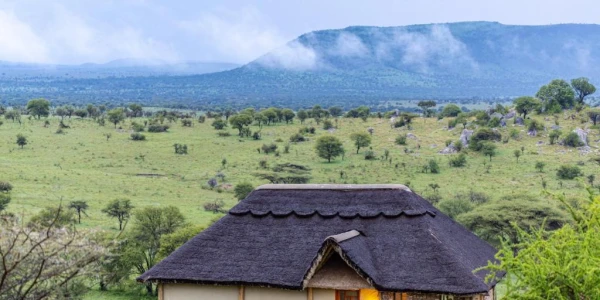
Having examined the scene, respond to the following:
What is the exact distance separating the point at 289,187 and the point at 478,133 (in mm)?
50883

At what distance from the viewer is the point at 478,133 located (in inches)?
2491

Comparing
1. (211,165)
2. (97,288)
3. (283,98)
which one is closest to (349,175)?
(211,165)

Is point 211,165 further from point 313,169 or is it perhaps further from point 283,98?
point 283,98

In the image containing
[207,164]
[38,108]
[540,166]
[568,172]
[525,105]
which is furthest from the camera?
[38,108]

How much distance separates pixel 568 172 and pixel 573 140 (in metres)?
10.2

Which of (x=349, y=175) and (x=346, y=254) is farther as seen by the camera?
(x=349, y=175)

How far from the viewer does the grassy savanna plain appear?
4803 centimetres

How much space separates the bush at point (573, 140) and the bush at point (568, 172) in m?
9.25

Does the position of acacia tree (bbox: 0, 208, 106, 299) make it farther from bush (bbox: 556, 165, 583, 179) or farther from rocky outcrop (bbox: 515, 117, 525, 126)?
rocky outcrop (bbox: 515, 117, 525, 126)

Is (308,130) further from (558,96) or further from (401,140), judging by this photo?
(558,96)

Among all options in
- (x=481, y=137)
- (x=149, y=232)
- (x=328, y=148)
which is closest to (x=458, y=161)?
(x=481, y=137)

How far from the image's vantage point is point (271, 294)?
496 inches

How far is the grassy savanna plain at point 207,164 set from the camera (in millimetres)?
48031

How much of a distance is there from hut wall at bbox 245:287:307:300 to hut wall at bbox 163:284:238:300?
0.30 meters
